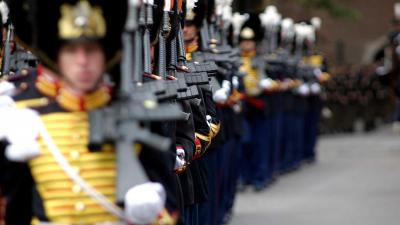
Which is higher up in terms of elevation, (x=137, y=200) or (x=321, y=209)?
(x=137, y=200)

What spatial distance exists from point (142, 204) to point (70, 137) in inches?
14.6

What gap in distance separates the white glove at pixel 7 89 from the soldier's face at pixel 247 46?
9.62 m

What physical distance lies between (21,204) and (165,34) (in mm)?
2806

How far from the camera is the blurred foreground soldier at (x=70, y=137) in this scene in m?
4.75

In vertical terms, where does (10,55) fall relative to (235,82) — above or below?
above

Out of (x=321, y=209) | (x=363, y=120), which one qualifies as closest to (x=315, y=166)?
(x=321, y=209)

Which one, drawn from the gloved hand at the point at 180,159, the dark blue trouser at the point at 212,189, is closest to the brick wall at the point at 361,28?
the dark blue trouser at the point at 212,189

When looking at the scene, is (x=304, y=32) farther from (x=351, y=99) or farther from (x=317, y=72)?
(x=351, y=99)

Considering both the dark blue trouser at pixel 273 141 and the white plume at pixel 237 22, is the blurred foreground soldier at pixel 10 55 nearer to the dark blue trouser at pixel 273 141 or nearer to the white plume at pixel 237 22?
the white plume at pixel 237 22

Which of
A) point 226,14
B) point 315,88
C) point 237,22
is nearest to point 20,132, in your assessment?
point 226,14

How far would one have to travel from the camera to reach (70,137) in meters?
4.83

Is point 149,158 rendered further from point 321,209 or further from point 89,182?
point 321,209

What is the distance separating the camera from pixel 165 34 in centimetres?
761

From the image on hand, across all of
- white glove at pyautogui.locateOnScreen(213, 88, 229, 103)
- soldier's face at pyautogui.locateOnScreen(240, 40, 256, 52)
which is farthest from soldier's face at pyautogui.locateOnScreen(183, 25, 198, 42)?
soldier's face at pyautogui.locateOnScreen(240, 40, 256, 52)
